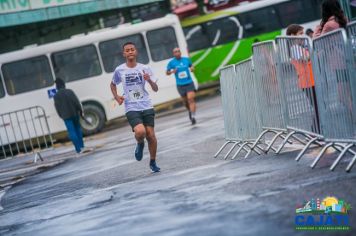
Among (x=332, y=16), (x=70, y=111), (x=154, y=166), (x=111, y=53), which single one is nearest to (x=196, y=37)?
(x=111, y=53)

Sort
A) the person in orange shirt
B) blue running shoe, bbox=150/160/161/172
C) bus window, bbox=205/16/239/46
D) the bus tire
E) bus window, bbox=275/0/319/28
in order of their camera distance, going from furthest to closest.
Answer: bus window, bbox=275/0/319/28 < bus window, bbox=205/16/239/46 < the bus tire < blue running shoe, bbox=150/160/161/172 < the person in orange shirt

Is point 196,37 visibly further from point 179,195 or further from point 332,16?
point 179,195

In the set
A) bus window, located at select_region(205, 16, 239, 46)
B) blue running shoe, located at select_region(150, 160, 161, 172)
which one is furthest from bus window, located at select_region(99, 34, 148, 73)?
blue running shoe, located at select_region(150, 160, 161, 172)

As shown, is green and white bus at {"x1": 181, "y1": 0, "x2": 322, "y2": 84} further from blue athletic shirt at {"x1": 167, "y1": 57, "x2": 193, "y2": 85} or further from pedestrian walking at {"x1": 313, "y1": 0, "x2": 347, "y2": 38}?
pedestrian walking at {"x1": 313, "y1": 0, "x2": 347, "y2": 38}

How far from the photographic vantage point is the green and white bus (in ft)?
103

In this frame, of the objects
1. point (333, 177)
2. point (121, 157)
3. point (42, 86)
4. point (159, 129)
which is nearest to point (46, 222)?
point (333, 177)

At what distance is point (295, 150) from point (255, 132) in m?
0.91

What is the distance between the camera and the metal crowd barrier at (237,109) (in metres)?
11.8

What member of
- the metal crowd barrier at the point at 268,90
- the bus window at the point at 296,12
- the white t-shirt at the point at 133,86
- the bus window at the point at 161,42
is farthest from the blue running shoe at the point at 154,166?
the bus window at the point at 296,12

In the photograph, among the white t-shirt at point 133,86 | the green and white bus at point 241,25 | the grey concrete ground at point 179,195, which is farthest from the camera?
the green and white bus at point 241,25

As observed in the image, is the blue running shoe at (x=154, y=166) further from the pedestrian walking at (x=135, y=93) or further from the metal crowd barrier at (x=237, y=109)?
→ the metal crowd barrier at (x=237, y=109)

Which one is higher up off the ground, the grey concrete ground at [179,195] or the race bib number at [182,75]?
the race bib number at [182,75]

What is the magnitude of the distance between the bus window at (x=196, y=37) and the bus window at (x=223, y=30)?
0.20 meters

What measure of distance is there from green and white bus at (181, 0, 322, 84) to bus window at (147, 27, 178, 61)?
3.79 metres
